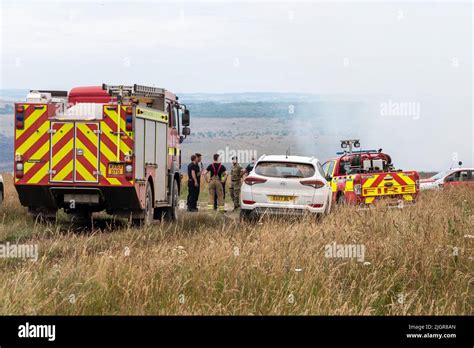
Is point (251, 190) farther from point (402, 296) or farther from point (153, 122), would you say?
point (402, 296)

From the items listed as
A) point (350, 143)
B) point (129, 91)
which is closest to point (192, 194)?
point (350, 143)

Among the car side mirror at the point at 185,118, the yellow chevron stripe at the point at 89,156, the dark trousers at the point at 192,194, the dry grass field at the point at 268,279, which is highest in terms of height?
the car side mirror at the point at 185,118

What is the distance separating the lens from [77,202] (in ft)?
61.6

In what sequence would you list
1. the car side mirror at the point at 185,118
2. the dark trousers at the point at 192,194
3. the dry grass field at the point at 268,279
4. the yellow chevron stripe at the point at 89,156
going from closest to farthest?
the dry grass field at the point at 268,279, the yellow chevron stripe at the point at 89,156, the car side mirror at the point at 185,118, the dark trousers at the point at 192,194

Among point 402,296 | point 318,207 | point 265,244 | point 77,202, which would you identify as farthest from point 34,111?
point 402,296

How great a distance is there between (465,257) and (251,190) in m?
8.91

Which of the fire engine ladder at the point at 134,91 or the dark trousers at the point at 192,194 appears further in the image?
the dark trousers at the point at 192,194

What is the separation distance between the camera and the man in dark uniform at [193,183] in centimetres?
2819

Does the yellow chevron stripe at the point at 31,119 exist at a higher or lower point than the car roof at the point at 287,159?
higher

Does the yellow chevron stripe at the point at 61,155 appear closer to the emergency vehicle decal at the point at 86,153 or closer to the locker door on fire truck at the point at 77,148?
the locker door on fire truck at the point at 77,148

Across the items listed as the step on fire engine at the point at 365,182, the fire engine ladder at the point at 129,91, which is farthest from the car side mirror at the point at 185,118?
the step on fire engine at the point at 365,182

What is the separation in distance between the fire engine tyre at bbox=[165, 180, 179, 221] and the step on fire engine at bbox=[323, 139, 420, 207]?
453 centimetres
